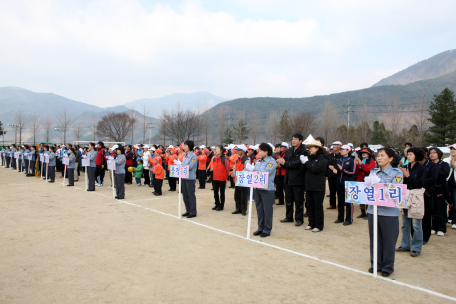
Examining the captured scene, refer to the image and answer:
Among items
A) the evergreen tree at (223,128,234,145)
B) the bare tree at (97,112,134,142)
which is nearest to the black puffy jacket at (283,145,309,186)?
A: the evergreen tree at (223,128,234,145)

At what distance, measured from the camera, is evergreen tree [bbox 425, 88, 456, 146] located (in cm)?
3262

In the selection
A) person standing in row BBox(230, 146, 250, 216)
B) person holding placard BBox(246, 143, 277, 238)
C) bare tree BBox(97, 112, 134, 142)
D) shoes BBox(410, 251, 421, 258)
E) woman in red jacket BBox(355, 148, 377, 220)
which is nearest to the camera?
shoes BBox(410, 251, 421, 258)

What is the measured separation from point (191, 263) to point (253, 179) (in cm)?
227

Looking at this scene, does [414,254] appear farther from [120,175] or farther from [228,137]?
[228,137]

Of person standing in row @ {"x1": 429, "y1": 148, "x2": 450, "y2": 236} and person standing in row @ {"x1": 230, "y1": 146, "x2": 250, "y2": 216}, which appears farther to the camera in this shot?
person standing in row @ {"x1": 230, "y1": 146, "x2": 250, "y2": 216}

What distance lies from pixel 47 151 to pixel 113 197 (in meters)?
8.32

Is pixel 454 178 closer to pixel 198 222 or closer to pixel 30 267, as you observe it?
pixel 198 222

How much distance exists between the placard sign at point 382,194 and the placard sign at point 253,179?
1.92 meters

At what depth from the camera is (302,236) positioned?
6469mm

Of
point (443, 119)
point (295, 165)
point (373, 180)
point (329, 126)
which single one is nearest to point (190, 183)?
point (295, 165)

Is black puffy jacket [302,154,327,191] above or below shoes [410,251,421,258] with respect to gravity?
above

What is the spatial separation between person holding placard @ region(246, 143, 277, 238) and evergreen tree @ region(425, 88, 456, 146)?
1363 inches

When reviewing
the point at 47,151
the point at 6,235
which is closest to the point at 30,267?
the point at 6,235

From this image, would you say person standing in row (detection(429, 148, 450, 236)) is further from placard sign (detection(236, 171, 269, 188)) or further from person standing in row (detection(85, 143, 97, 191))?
person standing in row (detection(85, 143, 97, 191))
